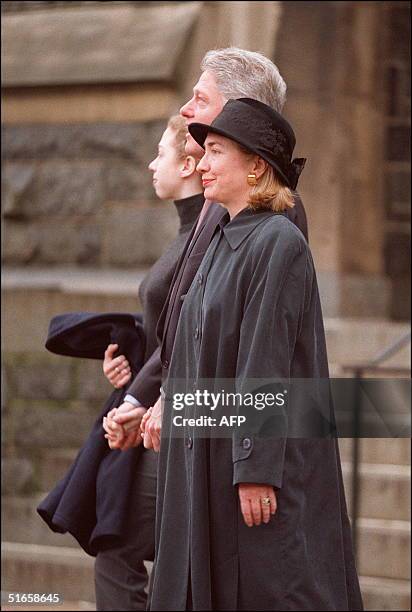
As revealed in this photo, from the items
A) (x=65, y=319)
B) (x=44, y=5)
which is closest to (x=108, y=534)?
(x=65, y=319)

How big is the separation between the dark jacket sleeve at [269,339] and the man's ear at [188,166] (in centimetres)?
101

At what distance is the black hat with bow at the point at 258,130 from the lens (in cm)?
369

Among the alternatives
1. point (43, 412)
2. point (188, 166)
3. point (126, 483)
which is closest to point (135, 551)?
point (126, 483)

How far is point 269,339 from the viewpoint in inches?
137

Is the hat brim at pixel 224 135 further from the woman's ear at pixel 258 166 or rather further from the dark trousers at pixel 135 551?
the dark trousers at pixel 135 551

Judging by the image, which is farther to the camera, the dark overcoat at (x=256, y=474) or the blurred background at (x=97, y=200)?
the blurred background at (x=97, y=200)

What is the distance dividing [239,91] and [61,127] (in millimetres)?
3775

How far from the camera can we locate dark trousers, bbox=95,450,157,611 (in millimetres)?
4648

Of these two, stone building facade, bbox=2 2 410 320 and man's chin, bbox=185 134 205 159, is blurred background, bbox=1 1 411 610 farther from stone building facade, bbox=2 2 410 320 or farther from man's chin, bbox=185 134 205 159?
man's chin, bbox=185 134 205 159

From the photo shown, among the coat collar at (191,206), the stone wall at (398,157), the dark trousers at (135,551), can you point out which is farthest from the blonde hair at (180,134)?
the stone wall at (398,157)

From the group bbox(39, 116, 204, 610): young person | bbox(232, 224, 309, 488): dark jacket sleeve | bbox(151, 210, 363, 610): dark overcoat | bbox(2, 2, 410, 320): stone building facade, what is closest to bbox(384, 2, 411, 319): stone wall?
bbox(2, 2, 410, 320): stone building facade

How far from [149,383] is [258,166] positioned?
38.4 inches

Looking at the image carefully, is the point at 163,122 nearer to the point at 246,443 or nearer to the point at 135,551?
the point at 135,551

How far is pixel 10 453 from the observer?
7523mm
